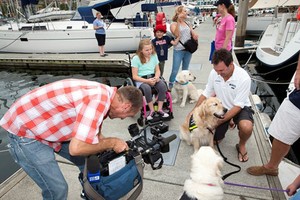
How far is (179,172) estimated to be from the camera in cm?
283

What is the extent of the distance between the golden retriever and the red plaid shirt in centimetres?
168

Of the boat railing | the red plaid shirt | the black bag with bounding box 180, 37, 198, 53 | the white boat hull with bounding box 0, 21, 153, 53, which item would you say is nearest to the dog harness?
the red plaid shirt

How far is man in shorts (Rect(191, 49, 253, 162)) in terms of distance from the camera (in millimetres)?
2766

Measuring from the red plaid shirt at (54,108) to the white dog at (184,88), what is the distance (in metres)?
3.28

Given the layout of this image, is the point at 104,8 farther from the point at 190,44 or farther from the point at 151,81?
the point at 151,81

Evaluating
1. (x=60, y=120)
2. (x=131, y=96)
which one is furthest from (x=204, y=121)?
(x=60, y=120)

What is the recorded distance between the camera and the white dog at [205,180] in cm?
178

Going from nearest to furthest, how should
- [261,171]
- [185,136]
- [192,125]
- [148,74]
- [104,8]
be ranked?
[261,171], [192,125], [185,136], [148,74], [104,8]

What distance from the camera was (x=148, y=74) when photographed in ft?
13.8

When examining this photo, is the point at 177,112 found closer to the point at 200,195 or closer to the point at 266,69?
the point at 200,195

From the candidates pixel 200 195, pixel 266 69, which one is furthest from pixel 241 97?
pixel 266 69

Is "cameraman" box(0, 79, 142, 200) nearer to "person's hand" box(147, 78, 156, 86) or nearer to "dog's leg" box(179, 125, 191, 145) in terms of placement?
"dog's leg" box(179, 125, 191, 145)

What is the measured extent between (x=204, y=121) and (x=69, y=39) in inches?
399

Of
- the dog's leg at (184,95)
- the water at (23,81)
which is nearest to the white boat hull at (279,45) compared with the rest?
the dog's leg at (184,95)
